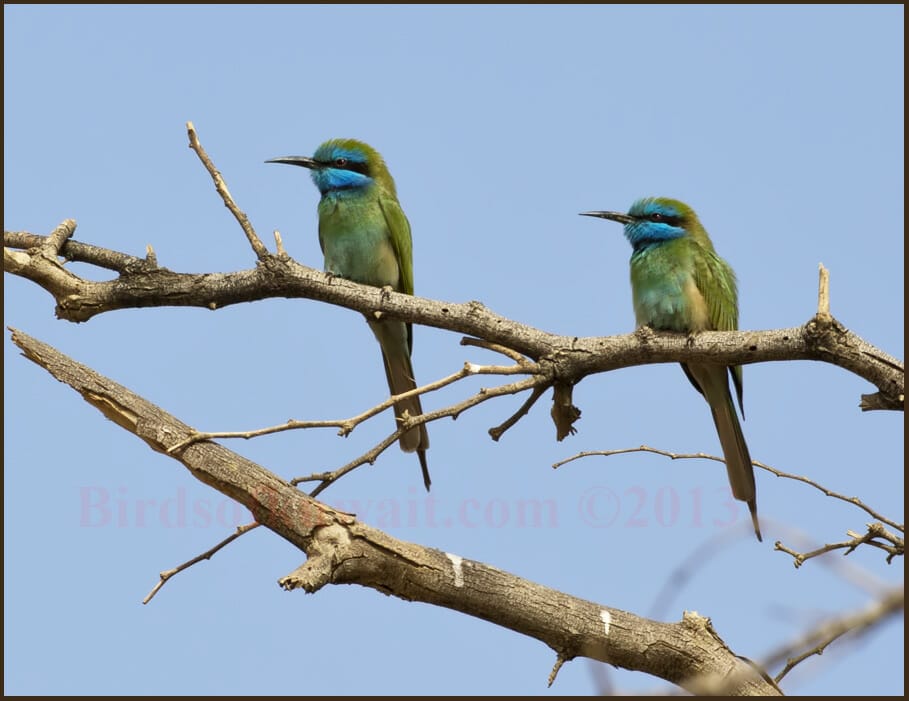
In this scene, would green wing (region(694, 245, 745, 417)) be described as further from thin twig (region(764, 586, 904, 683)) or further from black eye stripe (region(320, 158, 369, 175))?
thin twig (region(764, 586, 904, 683))

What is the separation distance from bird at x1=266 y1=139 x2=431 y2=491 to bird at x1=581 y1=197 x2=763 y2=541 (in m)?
0.93

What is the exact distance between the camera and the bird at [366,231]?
4105mm

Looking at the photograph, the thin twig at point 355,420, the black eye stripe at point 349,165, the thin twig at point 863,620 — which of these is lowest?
the thin twig at point 863,620

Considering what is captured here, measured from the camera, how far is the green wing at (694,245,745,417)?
368cm

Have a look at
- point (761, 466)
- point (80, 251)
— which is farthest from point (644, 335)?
point (80, 251)

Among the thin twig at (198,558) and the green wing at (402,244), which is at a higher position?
the green wing at (402,244)

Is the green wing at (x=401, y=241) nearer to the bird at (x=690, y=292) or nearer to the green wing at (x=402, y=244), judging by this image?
the green wing at (x=402, y=244)

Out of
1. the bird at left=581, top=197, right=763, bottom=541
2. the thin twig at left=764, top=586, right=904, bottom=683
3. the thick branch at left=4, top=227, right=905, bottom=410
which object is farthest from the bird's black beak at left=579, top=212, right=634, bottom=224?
the thin twig at left=764, top=586, right=904, bottom=683

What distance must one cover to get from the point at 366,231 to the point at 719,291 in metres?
1.40

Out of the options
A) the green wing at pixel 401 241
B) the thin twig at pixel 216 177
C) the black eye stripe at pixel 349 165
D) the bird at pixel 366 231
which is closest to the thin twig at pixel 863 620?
the thin twig at pixel 216 177

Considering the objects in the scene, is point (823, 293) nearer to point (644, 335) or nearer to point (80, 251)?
point (644, 335)

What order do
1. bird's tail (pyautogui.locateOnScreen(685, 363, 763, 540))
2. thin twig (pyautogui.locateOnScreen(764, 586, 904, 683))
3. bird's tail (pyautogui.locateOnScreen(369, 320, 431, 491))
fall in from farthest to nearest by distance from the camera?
bird's tail (pyautogui.locateOnScreen(369, 320, 431, 491)), bird's tail (pyautogui.locateOnScreen(685, 363, 763, 540)), thin twig (pyautogui.locateOnScreen(764, 586, 904, 683))

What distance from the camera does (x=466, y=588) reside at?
268 centimetres

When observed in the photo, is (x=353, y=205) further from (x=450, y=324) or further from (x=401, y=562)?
(x=401, y=562)
